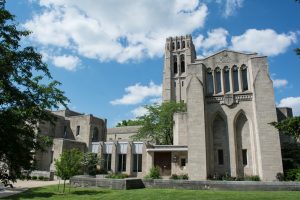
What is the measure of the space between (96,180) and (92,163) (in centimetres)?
1181

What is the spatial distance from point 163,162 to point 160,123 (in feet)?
37.2

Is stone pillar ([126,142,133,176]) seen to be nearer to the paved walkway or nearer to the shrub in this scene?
the paved walkway

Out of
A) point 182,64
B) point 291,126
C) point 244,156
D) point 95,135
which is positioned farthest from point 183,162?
point 182,64

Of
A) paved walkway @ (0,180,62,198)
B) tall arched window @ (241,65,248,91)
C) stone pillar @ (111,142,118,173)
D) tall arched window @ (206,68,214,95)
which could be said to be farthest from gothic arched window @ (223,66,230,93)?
paved walkway @ (0,180,62,198)

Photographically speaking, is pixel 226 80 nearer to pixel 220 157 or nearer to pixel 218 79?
pixel 218 79

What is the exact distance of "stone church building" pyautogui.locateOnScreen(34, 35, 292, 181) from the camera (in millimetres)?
24797

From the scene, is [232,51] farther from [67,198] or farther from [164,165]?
[67,198]

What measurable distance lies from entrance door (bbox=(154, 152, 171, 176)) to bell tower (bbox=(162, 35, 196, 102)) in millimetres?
36750

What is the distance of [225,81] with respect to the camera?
2886 centimetres

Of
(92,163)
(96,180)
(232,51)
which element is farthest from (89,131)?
(232,51)

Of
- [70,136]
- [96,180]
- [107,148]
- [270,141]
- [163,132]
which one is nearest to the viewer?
[96,180]

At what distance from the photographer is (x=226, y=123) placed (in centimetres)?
2703

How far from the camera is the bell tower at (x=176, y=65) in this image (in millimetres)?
70688

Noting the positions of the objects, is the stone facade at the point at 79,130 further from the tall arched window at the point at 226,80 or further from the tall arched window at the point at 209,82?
the tall arched window at the point at 226,80
